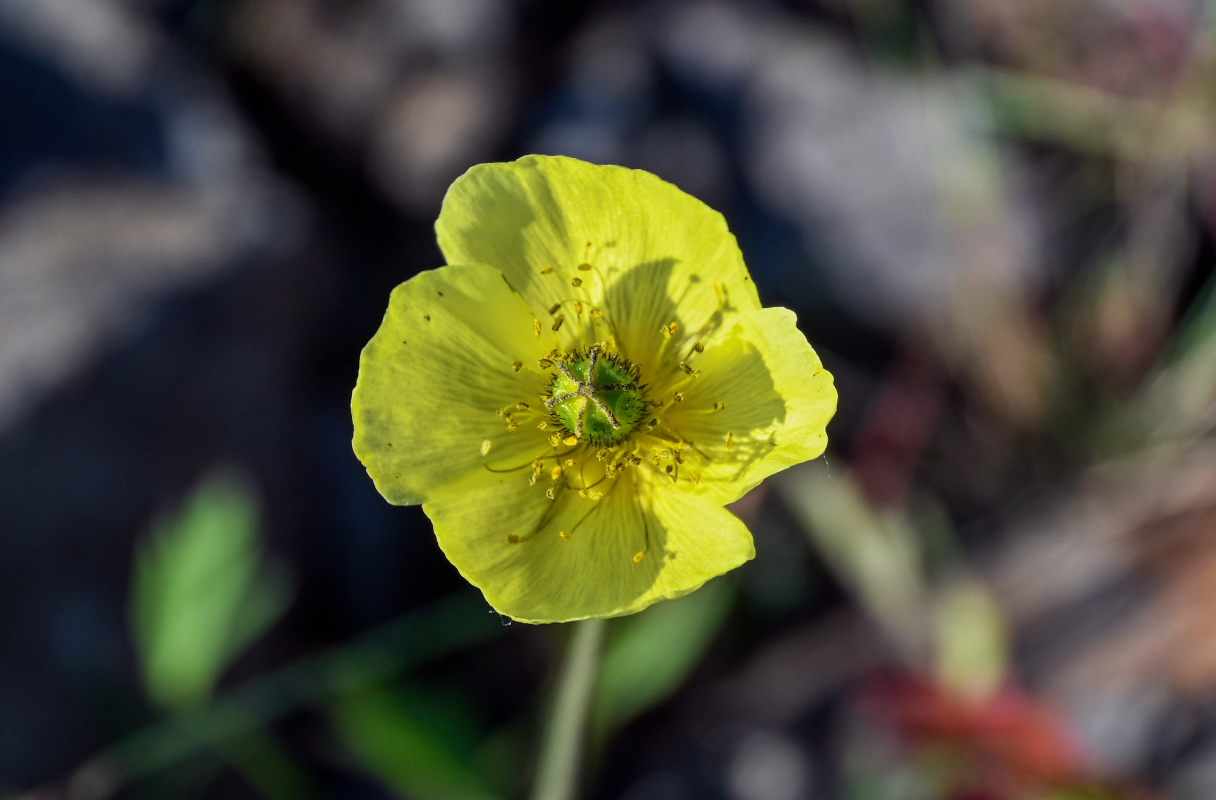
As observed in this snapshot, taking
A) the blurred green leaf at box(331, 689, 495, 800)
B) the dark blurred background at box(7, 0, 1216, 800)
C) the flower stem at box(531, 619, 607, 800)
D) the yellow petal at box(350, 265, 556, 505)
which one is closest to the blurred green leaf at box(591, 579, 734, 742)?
the dark blurred background at box(7, 0, 1216, 800)

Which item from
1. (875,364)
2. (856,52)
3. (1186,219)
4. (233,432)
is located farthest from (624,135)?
(1186,219)

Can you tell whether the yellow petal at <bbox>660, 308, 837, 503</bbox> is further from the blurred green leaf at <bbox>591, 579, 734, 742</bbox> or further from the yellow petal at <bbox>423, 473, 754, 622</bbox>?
the blurred green leaf at <bbox>591, 579, 734, 742</bbox>

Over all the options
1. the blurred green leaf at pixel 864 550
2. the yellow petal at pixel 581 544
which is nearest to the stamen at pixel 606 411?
the yellow petal at pixel 581 544

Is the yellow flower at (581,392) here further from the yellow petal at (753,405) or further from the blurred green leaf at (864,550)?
the blurred green leaf at (864,550)

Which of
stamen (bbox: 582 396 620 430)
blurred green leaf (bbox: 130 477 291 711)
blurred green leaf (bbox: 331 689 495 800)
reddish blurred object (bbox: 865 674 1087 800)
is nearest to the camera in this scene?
stamen (bbox: 582 396 620 430)

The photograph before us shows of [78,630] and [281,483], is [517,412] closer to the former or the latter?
[281,483]
